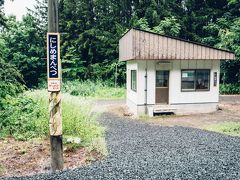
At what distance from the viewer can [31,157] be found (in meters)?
6.44

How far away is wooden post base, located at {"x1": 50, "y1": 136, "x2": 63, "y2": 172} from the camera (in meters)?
5.29

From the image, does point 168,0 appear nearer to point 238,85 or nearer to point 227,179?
point 238,85

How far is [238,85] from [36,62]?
18544 millimetres

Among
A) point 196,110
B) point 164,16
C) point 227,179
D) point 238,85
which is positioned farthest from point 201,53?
point 164,16

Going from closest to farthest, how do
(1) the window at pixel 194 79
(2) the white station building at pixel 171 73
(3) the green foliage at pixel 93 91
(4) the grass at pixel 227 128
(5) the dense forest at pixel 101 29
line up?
1. (4) the grass at pixel 227 128
2. (2) the white station building at pixel 171 73
3. (1) the window at pixel 194 79
4. (3) the green foliage at pixel 93 91
5. (5) the dense forest at pixel 101 29

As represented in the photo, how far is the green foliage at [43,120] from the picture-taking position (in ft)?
26.1

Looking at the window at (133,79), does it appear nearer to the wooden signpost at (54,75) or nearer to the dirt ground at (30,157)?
the dirt ground at (30,157)

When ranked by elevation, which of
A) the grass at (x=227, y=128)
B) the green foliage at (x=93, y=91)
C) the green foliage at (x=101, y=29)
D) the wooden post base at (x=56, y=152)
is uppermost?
the green foliage at (x=101, y=29)

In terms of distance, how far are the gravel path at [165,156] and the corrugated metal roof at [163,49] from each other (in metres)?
4.29

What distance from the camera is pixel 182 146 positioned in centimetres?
768

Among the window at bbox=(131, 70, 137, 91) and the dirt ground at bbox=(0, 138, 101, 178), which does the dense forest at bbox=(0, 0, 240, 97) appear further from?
the dirt ground at bbox=(0, 138, 101, 178)

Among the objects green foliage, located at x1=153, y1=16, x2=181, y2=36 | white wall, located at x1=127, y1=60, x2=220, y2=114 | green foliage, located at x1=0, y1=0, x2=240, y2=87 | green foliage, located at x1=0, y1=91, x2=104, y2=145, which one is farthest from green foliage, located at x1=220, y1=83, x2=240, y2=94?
green foliage, located at x1=0, y1=91, x2=104, y2=145

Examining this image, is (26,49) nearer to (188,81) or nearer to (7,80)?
(188,81)

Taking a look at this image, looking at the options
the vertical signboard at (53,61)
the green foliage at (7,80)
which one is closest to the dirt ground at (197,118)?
the green foliage at (7,80)
